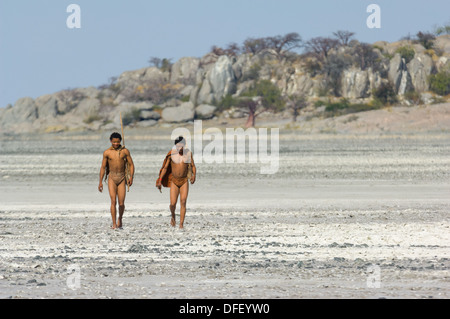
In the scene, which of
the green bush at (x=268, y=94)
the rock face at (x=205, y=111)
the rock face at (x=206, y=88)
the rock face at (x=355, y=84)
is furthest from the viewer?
the rock face at (x=355, y=84)

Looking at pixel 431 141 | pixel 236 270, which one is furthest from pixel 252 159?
pixel 236 270

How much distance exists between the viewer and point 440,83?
8544 centimetres

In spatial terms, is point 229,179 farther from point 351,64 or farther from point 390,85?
point 351,64

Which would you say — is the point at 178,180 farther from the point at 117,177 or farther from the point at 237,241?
the point at 237,241

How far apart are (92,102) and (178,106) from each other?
1670 cm

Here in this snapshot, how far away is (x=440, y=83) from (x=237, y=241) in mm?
76756

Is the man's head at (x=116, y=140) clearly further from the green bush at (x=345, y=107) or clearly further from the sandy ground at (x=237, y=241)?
the green bush at (x=345, y=107)

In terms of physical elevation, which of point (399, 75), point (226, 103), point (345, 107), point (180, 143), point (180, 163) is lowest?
point (345, 107)

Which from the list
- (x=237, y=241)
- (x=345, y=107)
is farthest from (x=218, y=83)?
(x=237, y=241)

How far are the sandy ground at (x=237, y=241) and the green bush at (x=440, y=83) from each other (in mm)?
63023

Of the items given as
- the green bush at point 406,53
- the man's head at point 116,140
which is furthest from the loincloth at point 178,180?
the green bush at point 406,53

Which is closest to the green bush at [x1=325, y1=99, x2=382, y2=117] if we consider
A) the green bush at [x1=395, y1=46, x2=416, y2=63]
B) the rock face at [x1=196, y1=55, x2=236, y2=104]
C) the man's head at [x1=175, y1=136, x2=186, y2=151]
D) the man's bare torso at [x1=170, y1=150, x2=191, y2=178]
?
the rock face at [x1=196, y1=55, x2=236, y2=104]

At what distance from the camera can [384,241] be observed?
11.4m

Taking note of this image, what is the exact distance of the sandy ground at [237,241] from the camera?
841 centimetres
